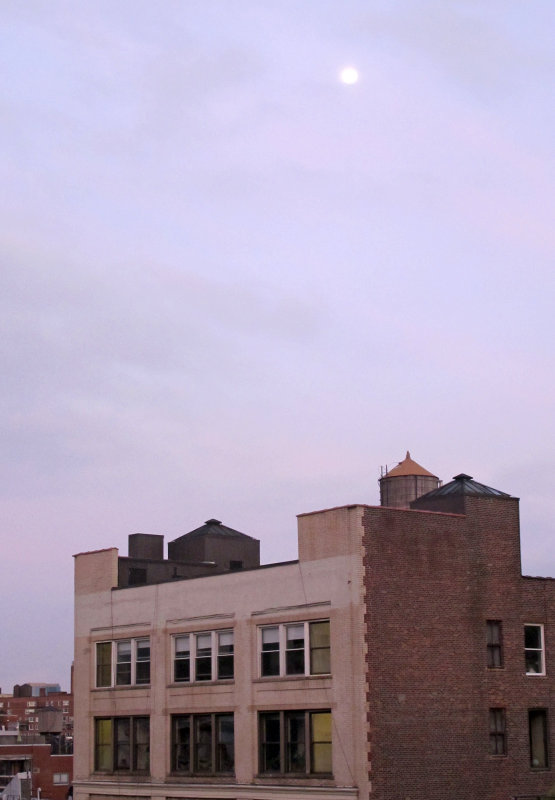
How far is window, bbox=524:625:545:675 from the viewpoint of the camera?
52625 millimetres

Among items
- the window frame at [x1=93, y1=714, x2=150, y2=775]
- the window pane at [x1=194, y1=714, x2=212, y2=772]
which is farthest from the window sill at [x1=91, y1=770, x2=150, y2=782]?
the window pane at [x1=194, y1=714, x2=212, y2=772]

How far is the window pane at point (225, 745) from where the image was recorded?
52.5 metres

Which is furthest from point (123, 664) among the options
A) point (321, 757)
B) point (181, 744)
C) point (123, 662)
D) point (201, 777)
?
point (321, 757)

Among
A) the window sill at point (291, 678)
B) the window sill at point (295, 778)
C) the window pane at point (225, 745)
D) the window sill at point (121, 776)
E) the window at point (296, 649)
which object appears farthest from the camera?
the window sill at point (121, 776)

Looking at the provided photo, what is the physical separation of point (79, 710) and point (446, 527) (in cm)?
2130

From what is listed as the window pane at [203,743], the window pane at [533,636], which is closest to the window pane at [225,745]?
the window pane at [203,743]

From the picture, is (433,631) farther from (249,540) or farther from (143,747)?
(249,540)

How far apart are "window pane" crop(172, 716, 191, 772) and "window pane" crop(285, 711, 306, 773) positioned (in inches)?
253

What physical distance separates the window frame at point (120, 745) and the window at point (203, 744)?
214cm

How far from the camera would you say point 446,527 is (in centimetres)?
5097

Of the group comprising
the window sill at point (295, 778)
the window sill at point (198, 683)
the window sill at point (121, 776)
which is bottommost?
the window sill at point (121, 776)

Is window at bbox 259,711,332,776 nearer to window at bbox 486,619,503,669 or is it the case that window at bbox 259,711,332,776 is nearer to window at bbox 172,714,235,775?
window at bbox 172,714,235,775

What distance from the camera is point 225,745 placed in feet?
173

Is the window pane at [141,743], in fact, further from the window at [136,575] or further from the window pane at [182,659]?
the window at [136,575]
